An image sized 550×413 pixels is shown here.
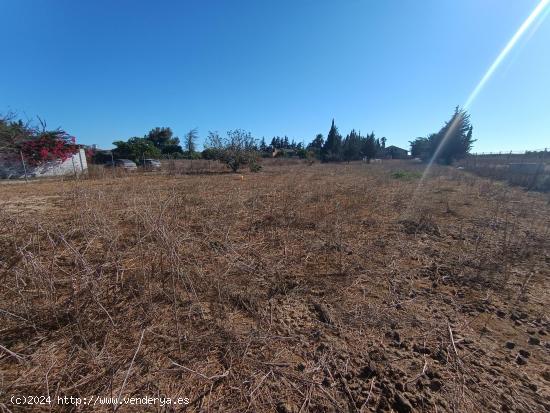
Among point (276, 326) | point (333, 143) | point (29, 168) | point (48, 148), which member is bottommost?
point (276, 326)

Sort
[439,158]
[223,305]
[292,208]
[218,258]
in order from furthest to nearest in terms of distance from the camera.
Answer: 1. [439,158]
2. [292,208]
3. [218,258]
4. [223,305]

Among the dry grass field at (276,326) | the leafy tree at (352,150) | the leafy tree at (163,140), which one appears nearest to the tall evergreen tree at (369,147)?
the leafy tree at (352,150)

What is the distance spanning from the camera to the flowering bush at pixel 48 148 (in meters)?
14.3

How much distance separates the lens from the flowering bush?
14.3 meters

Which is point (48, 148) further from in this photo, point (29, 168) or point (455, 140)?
point (455, 140)

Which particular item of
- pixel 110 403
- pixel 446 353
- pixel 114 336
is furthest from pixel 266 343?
pixel 446 353

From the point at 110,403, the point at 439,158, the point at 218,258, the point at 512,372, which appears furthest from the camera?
the point at 439,158

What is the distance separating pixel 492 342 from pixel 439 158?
3519 centimetres

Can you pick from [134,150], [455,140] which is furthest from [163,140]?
[455,140]

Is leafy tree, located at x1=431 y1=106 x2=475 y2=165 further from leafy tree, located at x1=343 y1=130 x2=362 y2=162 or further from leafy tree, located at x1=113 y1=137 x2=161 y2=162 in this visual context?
leafy tree, located at x1=113 y1=137 x2=161 y2=162

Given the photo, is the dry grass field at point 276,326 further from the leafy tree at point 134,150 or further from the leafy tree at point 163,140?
the leafy tree at point 163,140

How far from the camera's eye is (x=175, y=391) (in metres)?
Answer: 1.26

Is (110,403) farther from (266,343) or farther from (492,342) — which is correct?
(492,342)

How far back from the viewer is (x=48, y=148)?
14906 millimetres
